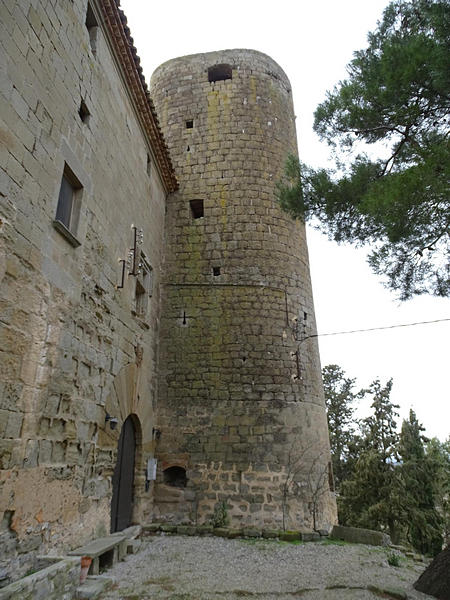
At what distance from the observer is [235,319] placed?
948 cm

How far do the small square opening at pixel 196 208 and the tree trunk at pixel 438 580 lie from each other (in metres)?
8.52

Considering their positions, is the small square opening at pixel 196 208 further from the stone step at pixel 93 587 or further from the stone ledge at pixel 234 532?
the stone step at pixel 93 587

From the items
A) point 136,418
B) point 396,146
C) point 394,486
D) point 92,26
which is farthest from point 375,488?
point 92,26

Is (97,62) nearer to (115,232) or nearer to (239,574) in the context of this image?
(115,232)

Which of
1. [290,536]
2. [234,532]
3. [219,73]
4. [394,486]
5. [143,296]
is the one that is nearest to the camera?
[290,536]

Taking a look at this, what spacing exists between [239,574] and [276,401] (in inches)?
158

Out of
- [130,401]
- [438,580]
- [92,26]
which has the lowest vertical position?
[438,580]

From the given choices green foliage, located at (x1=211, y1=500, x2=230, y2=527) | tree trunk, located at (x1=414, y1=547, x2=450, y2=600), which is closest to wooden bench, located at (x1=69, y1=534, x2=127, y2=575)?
green foliage, located at (x1=211, y1=500, x2=230, y2=527)

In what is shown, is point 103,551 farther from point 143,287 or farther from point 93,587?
point 143,287

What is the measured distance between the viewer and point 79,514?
207 inches

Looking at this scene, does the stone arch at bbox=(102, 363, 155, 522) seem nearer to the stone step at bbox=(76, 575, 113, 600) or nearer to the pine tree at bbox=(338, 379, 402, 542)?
the stone step at bbox=(76, 575, 113, 600)

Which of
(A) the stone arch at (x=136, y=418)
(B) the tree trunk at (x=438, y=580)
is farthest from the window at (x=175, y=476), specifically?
(B) the tree trunk at (x=438, y=580)

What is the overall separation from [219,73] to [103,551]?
12093 millimetres

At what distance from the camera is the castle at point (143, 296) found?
4.38m
